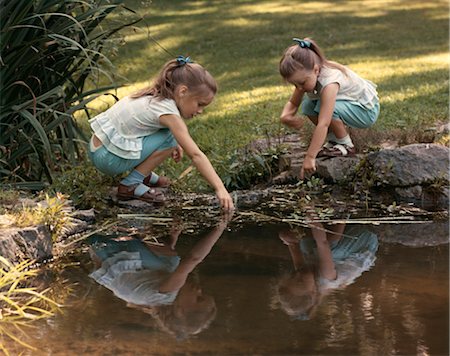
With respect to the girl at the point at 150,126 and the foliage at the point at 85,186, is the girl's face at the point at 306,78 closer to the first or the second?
Result: the girl at the point at 150,126

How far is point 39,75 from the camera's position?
577 cm

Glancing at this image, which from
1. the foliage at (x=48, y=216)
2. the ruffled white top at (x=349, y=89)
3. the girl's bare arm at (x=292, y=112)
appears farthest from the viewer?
the girl's bare arm at (x=292, y=112)

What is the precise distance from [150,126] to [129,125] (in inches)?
4.7

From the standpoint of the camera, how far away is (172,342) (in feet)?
10.1

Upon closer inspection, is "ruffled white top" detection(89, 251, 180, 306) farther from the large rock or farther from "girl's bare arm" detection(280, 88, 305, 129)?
"girl's bare arm" detection(280, 88, 305, 129)

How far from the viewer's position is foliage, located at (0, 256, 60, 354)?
3283 millimetres

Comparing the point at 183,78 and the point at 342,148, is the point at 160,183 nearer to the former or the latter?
the point at 183,78

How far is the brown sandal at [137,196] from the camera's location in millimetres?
5281

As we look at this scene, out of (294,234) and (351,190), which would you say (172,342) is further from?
(351,190)

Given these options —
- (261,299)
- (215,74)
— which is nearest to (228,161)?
(261,299)

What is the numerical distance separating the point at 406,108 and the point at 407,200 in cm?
236

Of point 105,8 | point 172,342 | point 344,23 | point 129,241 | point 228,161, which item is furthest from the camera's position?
point 344,23

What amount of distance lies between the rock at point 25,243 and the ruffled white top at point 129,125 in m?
1.06

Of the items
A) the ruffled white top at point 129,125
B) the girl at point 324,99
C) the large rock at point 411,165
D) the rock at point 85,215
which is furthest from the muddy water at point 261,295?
the girl at point 324,99
